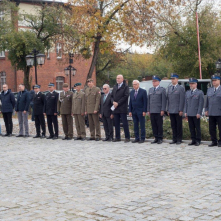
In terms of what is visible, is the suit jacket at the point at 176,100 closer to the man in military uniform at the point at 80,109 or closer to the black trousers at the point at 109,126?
the black trousers at the point at 109,126

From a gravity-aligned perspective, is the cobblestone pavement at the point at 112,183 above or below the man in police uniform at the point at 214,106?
below

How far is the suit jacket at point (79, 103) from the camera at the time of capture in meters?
14.5

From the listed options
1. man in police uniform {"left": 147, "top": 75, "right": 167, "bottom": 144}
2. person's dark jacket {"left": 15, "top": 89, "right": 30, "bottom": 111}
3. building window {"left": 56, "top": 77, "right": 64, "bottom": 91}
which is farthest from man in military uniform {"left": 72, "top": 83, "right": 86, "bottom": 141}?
building window {"left": 56, "top": 77, "right": 64, "bottom": 91}

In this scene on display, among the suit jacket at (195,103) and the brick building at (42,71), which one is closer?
the suit jacket at (195,103)

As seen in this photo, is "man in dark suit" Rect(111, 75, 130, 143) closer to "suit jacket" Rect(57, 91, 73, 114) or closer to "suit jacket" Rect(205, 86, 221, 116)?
"suit jacket" Rect(57, 91, 73, 114)

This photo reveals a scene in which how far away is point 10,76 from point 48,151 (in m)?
Result: 37.9

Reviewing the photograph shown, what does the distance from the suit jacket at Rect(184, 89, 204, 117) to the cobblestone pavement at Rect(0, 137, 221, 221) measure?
3.36 feet

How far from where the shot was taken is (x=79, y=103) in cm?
1462

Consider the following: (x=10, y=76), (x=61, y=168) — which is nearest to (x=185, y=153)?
(x=61, y=168)

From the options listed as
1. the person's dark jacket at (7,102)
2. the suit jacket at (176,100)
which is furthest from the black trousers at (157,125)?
the person's dark jacket at (7,102)

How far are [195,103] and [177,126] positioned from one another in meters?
0.91

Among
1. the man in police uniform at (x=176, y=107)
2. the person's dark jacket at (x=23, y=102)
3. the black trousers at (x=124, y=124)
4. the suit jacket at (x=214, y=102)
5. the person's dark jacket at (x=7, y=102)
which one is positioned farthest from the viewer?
the person's dark jacket at (x=7, y=102)

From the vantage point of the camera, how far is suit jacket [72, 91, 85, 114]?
14547 millimetres

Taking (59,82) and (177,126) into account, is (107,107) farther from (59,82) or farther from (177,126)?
(59,82)
